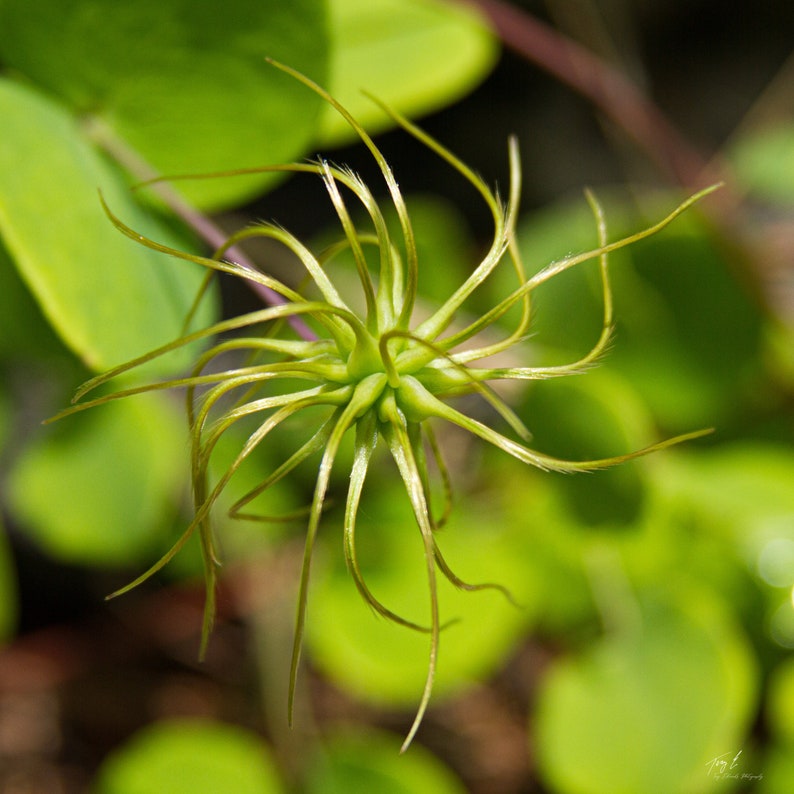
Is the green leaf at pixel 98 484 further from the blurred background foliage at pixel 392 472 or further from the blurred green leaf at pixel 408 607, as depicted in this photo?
the blurred green leaf at pixel 408 607

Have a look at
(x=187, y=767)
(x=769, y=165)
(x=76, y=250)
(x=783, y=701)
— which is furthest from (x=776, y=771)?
(x=76, y=250)

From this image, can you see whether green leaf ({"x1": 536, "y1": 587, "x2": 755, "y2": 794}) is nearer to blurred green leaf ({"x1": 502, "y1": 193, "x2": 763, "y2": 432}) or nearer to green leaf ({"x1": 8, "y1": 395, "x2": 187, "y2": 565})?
blurred green leaf ({"x1": 502, "y1": 193, "x2": 763, "y2": 432})

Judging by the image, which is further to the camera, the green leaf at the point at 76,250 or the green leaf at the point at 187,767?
the green leaf at the point at 187,767

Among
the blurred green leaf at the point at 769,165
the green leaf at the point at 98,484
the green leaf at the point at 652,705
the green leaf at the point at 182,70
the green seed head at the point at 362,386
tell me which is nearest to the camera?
the green seed head at the point at 362,386

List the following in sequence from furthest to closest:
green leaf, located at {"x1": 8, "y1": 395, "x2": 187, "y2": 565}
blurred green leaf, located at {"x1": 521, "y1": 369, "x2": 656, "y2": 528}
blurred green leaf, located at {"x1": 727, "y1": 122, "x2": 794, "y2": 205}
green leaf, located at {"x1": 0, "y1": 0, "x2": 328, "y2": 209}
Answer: blurred green leaf, located at {"x1": 727, "y1": 122, "x2": 794, "y2": 205} < green leaf, located at {"x1": 8, "y1": 395, "x2": 187, "y2": 565} < blurred green leaf, located at {"x1": 521, "y1": 369, "x2": 656, "y2": 528} < green leaf, located at {"x1": 0, "y1": 0, "x2": 328, "y2": 209}

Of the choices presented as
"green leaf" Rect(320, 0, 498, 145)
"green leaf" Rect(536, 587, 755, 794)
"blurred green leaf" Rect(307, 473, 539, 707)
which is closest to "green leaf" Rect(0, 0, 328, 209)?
"green leaf" Rect(320, 0, 498, 145)

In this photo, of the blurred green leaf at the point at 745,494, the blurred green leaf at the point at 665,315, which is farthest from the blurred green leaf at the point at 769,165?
the blurred green leaf at the point at 745,494

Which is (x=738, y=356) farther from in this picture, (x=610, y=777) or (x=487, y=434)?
(x=487, y=434)
